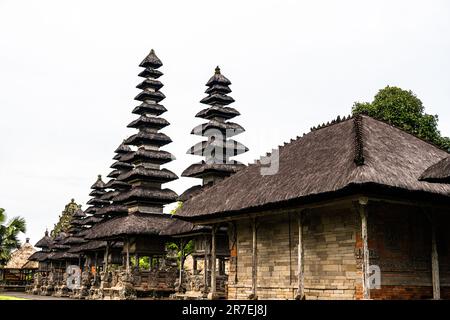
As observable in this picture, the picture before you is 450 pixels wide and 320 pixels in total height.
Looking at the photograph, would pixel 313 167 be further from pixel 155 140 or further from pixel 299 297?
pixel 155 140

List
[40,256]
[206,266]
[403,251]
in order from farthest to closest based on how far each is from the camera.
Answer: [40,256], [206,266], [403,251]

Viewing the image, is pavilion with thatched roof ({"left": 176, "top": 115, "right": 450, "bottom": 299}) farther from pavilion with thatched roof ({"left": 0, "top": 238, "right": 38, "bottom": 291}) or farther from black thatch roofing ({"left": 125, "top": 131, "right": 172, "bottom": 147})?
pavilion with thatched roof ({"left": 0, "top": 238, "right": 38, "bottom": 291})

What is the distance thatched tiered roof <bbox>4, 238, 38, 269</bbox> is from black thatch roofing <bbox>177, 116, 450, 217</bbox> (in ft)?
153

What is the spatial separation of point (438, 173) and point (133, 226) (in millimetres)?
21392

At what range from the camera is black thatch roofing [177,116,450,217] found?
15.6m

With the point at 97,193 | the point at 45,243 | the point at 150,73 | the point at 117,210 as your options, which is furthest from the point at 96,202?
the point at 150,73

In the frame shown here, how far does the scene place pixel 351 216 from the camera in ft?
56.1

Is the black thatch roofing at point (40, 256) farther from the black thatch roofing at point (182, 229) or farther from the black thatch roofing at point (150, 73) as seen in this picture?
the black thatch roofing at point (182, 229)

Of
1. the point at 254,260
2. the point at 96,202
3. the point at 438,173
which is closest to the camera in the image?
the point at 438,173

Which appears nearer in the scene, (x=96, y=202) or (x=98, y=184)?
(x=96, y=202)

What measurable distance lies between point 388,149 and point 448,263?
416cm

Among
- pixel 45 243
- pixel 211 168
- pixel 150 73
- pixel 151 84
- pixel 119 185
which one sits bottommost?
pixel 45 243

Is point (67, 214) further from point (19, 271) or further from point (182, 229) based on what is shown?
point (182, 229)
